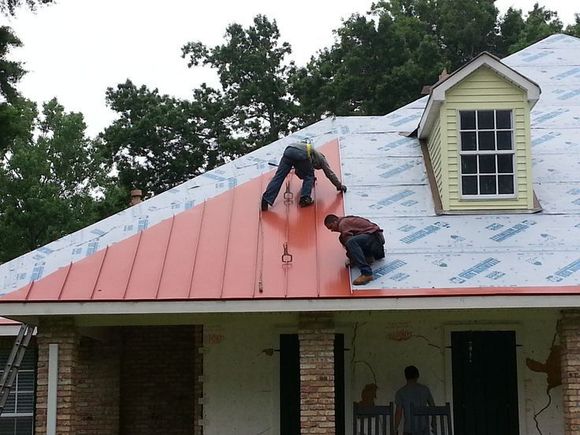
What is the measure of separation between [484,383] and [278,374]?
296 centimetres

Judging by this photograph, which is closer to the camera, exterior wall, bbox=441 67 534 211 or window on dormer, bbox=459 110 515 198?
exterior wall, bbox=441 67 534 211

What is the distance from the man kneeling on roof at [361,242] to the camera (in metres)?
11.3

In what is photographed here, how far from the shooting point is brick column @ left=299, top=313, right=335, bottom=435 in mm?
11172

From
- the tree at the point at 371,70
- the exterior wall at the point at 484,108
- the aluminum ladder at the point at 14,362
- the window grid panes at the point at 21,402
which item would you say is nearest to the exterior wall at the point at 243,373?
the aluminum ladder at the point at 14,362

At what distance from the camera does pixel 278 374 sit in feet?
42.7

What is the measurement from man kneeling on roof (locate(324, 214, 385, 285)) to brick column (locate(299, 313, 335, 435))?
29.6 inches

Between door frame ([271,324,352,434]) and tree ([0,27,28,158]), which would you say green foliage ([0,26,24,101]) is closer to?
tree ([0,27,28,158])

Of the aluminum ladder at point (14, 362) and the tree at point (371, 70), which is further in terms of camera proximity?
the tree at point (371, 70)

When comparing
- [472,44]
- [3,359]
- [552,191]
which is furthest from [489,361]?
[472,44]

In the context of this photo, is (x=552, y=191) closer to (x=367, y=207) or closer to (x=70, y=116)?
(x=367, y=207)

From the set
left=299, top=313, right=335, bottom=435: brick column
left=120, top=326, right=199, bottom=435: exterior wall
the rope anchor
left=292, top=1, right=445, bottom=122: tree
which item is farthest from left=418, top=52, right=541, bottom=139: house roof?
left=292, top=1, right=445, bottom=122: tree

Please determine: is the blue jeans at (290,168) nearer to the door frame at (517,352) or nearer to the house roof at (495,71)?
the house roof at (495,71)

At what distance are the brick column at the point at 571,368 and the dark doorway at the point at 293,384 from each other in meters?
3.17

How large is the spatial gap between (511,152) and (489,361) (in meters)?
3.14
